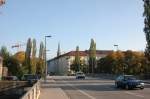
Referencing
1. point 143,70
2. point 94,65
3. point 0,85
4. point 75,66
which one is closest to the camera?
point 0,85

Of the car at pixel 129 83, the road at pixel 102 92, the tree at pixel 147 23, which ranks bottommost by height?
the road at pixel 102 92

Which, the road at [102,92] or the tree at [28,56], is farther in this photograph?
the tree at [28,56]

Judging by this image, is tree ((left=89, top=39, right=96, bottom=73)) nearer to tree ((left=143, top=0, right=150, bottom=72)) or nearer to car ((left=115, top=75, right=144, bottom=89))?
tree ((left=143, top=0, right=150, bottom=72))

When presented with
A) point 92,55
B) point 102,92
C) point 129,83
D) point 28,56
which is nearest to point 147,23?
point 129,83

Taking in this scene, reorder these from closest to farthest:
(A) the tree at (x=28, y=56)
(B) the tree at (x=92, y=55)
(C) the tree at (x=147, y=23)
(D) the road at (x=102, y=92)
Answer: (D) the road at (x=102, y=92)
(C) the tree at (x=147, y=23)
(A) the tree at (x=28, y=56)
(B) the tree at (x=92, y=55)

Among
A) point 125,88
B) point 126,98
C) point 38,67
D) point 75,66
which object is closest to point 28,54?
point 38,67

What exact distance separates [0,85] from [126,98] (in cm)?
2417

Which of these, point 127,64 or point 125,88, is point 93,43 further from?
point 125,88

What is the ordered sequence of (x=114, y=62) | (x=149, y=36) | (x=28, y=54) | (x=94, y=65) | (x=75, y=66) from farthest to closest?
(x=75, y=66) < (x=94, y=65) < (x=28, y=54) < (x=114, y=62) < (x=149, y=36)

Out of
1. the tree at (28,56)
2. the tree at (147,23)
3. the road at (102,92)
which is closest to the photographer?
the road at (102,92)

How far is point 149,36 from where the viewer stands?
2408 inches

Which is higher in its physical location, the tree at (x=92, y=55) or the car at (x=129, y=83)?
the tree at (x=92, y=55)

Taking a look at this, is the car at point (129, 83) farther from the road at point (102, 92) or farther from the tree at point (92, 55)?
the tree at point (92, 55)

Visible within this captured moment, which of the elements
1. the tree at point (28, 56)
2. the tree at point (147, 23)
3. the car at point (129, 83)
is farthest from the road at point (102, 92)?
the tree at point (28, 56)
